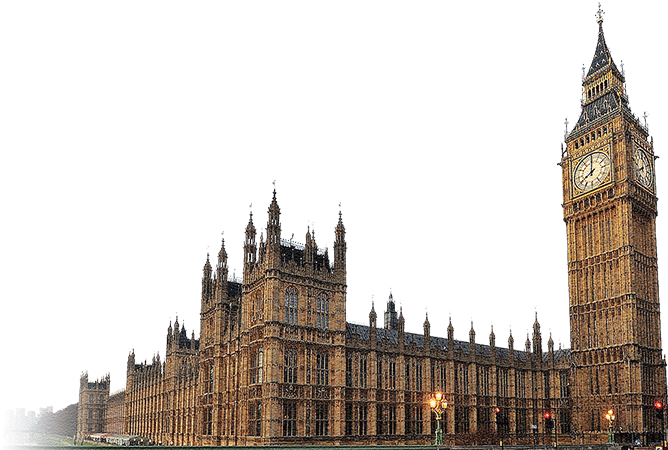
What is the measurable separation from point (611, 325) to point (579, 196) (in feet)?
58.4

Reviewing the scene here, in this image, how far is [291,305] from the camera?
65438 millimetres

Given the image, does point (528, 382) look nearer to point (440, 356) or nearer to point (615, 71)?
point (440, 356)

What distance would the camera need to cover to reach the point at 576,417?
87.1 meters

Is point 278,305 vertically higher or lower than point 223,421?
higher

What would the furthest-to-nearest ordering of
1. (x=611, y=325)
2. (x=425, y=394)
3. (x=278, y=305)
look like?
1. (x=611, y=325)
2. (x=425, y=394)
3. (x=278, y=305)

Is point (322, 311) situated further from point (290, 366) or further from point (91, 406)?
point (91, 406)

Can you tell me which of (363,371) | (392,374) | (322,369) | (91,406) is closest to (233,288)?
(322,369)

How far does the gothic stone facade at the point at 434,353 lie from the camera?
6550 cm

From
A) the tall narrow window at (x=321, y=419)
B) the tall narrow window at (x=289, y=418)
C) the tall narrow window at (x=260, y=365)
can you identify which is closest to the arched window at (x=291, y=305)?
the tall narrow window at (x=260, y=365)

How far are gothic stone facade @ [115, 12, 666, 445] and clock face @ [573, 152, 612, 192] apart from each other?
18 cm

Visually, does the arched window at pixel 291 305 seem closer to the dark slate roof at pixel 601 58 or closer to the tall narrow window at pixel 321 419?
the tall narrow window at pixel 321 419

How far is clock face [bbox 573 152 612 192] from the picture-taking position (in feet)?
294

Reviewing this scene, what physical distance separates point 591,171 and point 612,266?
1354cm

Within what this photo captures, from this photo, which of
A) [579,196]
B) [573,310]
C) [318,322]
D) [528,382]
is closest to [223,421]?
[318,322]
